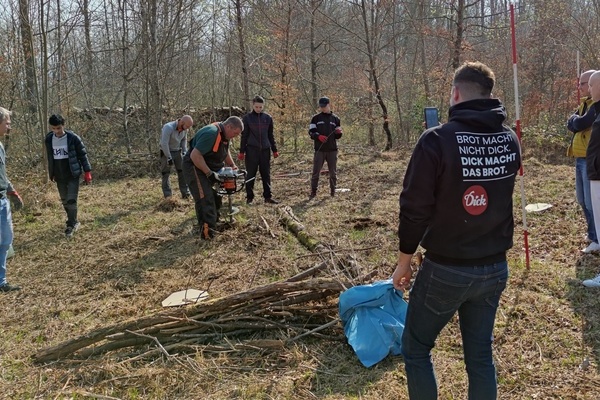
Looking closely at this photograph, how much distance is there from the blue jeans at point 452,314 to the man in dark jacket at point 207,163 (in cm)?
420

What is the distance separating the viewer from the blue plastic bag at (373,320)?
3.26 m

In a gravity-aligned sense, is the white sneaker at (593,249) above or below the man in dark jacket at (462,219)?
below

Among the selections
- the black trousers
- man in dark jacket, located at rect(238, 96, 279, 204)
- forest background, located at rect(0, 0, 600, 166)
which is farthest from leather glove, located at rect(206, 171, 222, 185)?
forest background, located at rect(0, 0, 600, 166)

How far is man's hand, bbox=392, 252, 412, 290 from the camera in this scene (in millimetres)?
2207

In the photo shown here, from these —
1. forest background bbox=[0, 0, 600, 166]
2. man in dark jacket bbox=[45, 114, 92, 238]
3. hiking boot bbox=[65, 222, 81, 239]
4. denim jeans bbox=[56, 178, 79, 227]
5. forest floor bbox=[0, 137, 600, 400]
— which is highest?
forest background bbox=[0, 0, 600, 166]

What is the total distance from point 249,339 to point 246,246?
7.71 ft

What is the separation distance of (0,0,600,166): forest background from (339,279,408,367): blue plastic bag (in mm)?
9046

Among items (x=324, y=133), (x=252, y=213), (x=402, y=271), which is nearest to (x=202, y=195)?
(x=252, y=213)

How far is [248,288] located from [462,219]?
2.99 m

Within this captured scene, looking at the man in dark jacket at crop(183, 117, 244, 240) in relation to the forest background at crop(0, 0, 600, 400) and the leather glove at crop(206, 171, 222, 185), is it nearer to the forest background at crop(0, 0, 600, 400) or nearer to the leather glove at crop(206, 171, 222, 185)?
the leather glove at crop(206, 171, 222, 185)

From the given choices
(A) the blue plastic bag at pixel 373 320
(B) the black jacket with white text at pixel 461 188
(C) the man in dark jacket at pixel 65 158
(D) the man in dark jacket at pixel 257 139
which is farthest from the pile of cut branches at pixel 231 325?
(D) the man in dark jacket at pixel 257 139

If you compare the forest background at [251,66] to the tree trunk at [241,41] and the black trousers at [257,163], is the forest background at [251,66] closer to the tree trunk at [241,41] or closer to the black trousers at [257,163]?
the tree trunk at [241,41]

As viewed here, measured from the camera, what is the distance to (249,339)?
3701 mm

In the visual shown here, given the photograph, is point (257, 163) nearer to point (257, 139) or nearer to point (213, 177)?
point (257, 139)
